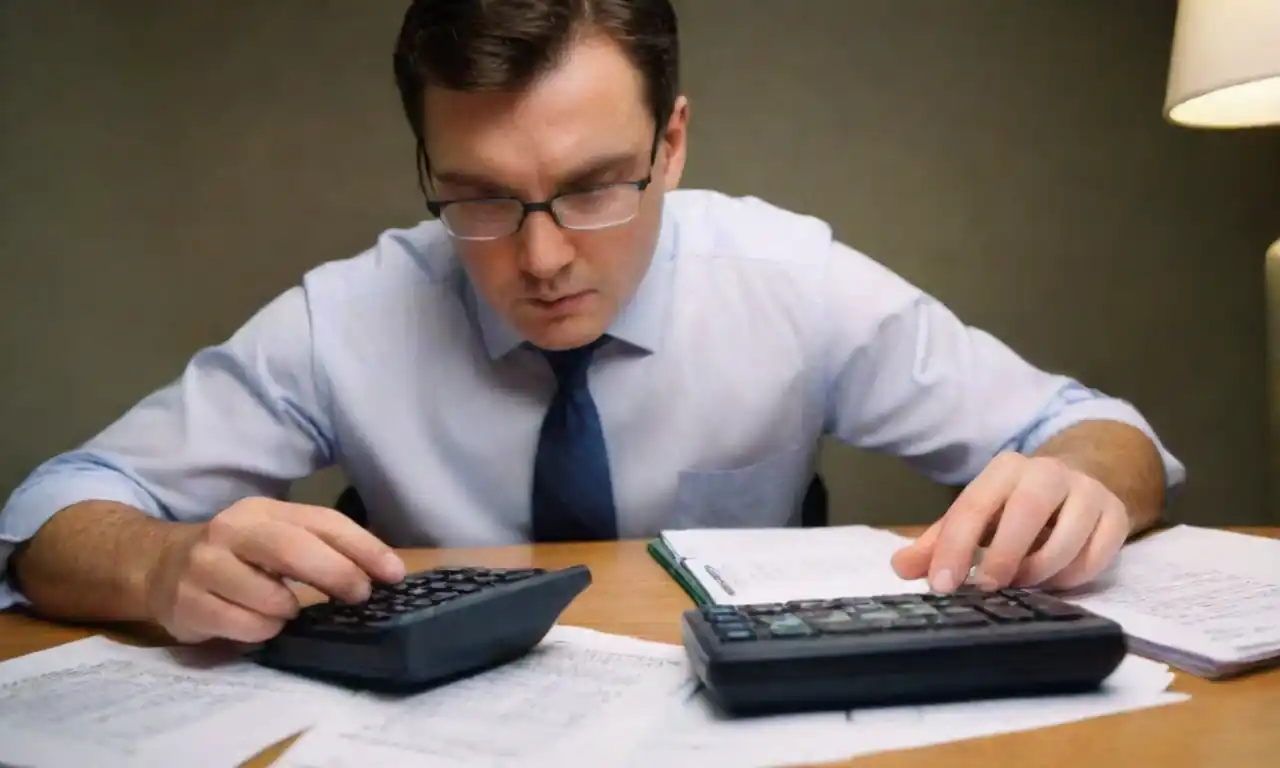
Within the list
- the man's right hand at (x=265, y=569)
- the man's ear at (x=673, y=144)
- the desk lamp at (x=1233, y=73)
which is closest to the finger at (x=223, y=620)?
Answer: the man's right hand at (x=265, y=569)

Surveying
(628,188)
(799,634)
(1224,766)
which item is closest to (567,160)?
(628,188)

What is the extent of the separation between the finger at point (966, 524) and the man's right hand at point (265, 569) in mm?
326

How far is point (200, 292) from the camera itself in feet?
5.73

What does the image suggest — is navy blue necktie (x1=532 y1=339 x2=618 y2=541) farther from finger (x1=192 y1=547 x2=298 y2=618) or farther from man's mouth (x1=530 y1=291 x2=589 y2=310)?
finger (x1=192 y1=547 x2=298 y2=618)

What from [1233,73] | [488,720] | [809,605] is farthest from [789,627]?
[1233,73]

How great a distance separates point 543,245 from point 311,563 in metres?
0.39

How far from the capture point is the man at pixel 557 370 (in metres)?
0.86

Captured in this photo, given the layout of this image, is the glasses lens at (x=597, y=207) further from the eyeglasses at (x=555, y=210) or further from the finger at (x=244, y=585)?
the finger at (x=244, y=585)

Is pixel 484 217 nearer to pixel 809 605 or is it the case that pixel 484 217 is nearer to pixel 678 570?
pixel 678 570

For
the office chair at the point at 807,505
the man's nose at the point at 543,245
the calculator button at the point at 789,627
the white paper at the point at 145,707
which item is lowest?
the office chair at the point at 807,505

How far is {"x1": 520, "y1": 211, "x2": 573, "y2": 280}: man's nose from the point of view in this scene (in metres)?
0.86

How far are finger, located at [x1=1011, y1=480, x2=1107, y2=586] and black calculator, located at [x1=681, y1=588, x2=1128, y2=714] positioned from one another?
127 mm

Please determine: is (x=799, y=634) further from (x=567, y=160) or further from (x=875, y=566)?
(x=567, y=160)

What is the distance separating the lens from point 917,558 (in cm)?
63
